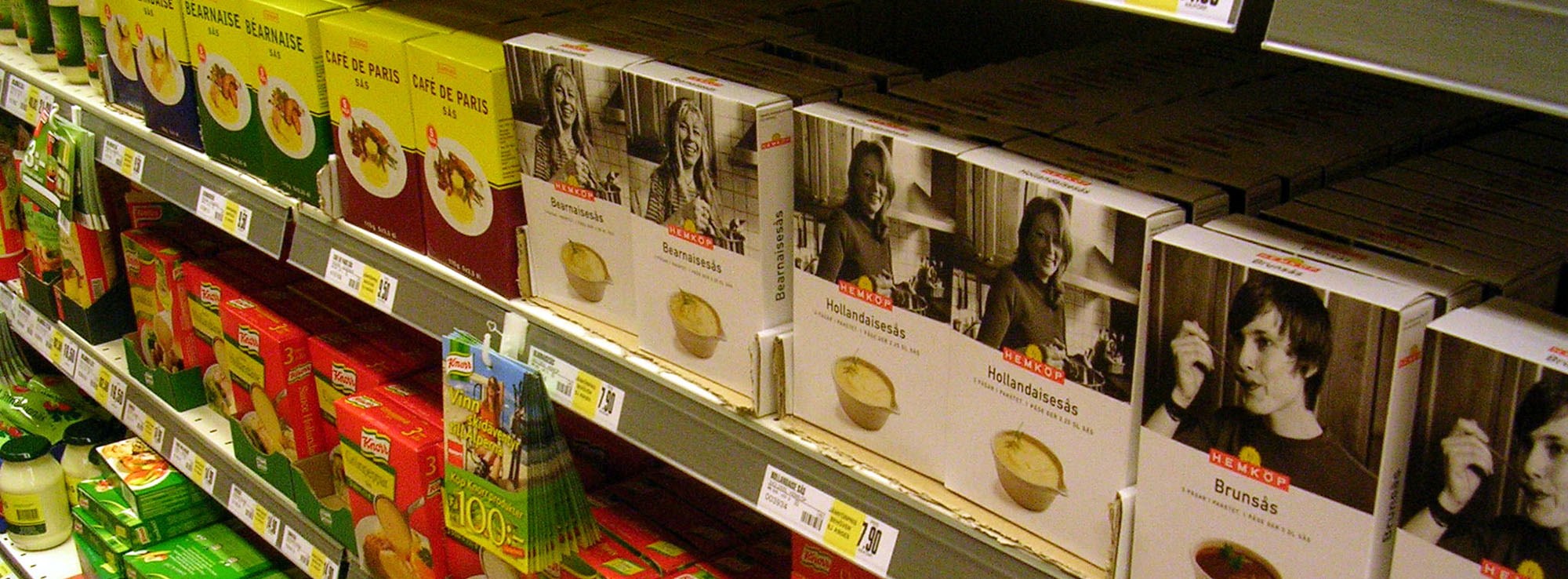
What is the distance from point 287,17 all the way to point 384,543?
0.70 m

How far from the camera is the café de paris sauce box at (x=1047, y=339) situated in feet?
3.02

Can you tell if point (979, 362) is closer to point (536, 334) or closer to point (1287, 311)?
point (1287, 311)

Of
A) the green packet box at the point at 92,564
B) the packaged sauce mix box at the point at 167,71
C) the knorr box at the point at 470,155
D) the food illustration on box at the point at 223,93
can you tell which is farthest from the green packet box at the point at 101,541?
the knorr box at the point at 470,155

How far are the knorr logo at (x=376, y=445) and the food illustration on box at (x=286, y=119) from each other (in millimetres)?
371

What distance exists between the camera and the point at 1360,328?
0.79 meters

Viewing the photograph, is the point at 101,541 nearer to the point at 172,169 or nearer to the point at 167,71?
the point at 172,169

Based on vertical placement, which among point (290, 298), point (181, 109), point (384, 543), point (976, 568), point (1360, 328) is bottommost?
point (384, 543)

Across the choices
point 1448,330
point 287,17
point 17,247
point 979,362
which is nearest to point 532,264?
point 287,17

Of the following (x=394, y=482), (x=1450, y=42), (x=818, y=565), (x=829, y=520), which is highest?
(x=1450, y=42)

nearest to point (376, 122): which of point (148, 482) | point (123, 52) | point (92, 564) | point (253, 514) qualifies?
point (123, 52)

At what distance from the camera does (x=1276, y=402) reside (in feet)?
2.78

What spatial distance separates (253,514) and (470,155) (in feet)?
3.41

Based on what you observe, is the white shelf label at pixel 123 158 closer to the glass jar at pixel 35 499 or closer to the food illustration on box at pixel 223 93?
the food illustration on box at pixel 223 93

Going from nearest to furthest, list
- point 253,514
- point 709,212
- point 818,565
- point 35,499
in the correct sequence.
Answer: point 709,212, point 818,565, point 253,514, point 35,499
